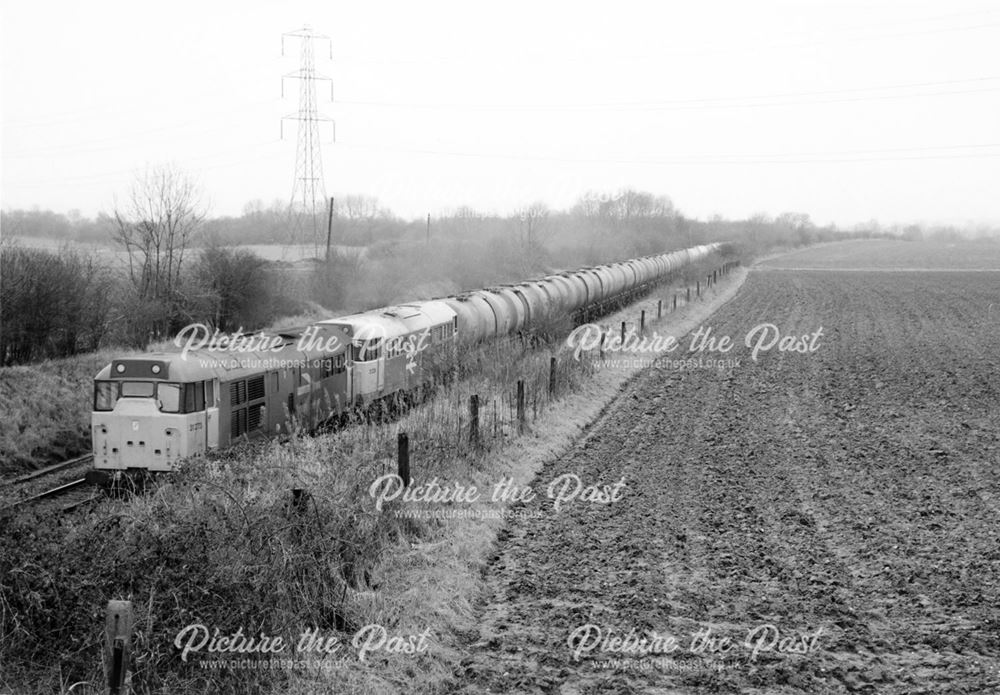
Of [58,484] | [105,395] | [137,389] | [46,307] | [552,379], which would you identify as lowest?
[58,484]

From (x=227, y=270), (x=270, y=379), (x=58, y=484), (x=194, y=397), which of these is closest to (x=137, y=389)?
(x=194, y=397)

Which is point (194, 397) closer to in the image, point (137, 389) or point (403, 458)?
point (137, 389)

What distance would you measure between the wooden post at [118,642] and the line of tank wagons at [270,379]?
739 cm

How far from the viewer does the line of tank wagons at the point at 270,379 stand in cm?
1448

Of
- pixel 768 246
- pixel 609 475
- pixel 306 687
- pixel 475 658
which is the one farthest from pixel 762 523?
pixel 768 246

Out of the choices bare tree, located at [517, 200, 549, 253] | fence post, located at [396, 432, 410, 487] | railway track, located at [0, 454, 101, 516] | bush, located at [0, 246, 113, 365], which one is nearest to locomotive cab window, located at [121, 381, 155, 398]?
railway track, located at [0, 454, 101, 516]

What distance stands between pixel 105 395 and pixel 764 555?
1066 centimetres

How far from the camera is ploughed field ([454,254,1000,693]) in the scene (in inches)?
301

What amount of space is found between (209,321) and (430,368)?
1674 cm

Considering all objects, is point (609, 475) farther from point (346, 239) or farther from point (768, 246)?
point (768, 246)

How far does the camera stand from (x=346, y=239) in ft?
259

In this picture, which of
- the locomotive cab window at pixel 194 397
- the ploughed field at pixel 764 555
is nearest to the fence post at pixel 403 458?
the ploughed field at pixel 764 555

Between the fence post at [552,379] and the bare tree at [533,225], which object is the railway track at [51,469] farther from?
the bare tree at [533,225]

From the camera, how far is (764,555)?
10211mm
